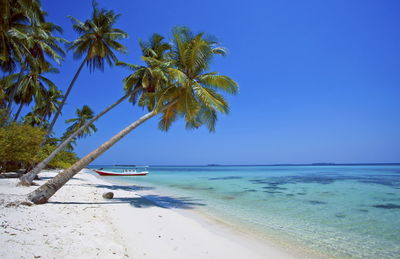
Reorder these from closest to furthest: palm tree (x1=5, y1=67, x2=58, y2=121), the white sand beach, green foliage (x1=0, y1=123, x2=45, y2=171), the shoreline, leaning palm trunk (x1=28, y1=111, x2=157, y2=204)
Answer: the white sand beach → the shoreline → leaning palm trunk (x1=28, y1=111, x2=157, y2=204) → green foliage (x1=0, y1=123, x2=45, y2=171) → palm tree (x1=5, y1=67, x2=58, y2=121)

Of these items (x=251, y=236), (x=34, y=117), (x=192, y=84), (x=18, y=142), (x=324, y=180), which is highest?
(x=34, y=117)

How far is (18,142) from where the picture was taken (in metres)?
11.9

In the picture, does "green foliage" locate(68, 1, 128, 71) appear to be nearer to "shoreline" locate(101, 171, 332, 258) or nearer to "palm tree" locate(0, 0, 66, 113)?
"palm tree" locate(0, 0, 66, 113)

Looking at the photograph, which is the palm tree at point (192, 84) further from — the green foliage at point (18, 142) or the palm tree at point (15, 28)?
the green foliage at point (18, 142)

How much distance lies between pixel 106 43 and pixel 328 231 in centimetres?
1701

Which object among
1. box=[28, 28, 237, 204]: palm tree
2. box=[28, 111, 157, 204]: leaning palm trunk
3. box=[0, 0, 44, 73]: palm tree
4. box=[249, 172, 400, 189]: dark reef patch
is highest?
box=[0, 0, 44, 73]: palm tree

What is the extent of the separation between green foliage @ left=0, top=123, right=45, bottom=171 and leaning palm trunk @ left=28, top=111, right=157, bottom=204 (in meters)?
6.72

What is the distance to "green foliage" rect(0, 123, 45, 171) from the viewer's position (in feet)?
37.1

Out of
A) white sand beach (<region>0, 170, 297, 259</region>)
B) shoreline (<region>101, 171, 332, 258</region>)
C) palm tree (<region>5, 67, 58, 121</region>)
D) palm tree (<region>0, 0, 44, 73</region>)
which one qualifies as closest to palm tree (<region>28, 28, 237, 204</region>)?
white sand beach (<region>0, 170, 297, 259</region>)

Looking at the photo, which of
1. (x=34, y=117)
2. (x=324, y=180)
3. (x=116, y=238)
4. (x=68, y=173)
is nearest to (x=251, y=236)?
(x=116, y=238)

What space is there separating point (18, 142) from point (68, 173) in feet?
23.8

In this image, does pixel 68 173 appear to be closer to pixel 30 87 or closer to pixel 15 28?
pixel 15 28

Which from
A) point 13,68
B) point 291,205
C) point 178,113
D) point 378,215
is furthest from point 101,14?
point 378,215

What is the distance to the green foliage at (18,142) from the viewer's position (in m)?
11.3
